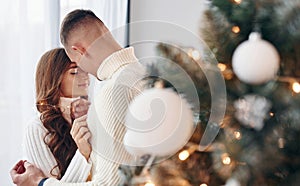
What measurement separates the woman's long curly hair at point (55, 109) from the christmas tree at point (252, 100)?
0.76 m

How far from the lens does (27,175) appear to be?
153 centimetres

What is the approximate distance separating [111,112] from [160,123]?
0.47 meters

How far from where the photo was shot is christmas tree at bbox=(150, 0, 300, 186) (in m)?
0.74

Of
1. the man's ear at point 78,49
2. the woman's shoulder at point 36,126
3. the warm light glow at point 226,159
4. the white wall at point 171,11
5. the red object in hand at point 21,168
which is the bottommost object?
the red object in hand at point 21,168

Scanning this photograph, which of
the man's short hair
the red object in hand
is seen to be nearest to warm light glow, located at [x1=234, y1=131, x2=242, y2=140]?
the man's short hair

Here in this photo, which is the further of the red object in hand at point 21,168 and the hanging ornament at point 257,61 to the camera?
the red object in hand at point 21,168

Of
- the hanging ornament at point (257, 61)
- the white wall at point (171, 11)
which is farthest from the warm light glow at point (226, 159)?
the white wall at point (171, 11)

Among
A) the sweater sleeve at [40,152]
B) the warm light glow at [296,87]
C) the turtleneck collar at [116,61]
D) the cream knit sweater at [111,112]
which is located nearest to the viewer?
the warm light glow at [296,87]

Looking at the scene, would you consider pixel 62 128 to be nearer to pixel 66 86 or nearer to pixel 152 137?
pixel 66 86

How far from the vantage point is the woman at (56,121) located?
1515mm

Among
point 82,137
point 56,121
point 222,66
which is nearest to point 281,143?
point 222,66

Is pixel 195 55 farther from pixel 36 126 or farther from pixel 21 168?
pixel 21 168

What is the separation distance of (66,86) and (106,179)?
473 millimetres

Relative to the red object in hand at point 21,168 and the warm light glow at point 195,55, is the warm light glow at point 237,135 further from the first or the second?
the red object in hand at point 21,168
